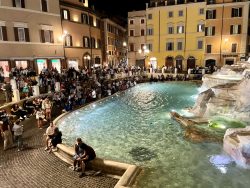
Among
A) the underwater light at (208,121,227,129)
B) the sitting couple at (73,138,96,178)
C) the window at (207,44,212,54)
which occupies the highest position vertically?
the window at (207,44,212,54)

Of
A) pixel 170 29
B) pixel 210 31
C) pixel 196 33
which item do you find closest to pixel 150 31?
pixel 170 29

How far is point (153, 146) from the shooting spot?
1109 cm

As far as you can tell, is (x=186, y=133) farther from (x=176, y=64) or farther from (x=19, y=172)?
(x=176, y=64)

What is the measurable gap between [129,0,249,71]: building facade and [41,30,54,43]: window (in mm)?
23373

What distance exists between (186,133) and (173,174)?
4254mm

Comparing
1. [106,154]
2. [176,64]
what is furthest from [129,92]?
[176,64]

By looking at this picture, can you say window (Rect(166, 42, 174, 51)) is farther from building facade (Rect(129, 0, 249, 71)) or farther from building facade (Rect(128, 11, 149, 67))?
building facade (Rect(128, 11, 149, 67))

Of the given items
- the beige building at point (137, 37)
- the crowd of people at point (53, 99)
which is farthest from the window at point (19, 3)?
the beige building at point (137, 37)

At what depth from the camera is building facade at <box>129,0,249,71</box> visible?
135ft

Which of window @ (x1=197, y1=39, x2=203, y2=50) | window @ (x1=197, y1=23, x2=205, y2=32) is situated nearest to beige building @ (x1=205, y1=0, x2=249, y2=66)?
window @ (x1=197, y1=23, x2=205, y2=32)

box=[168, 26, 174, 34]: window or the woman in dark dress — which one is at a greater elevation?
box=[168, 26, 174, 34]: window

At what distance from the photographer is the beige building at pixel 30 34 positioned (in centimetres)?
2417

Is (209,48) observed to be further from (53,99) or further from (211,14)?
(53,99)

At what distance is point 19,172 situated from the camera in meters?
8.70
